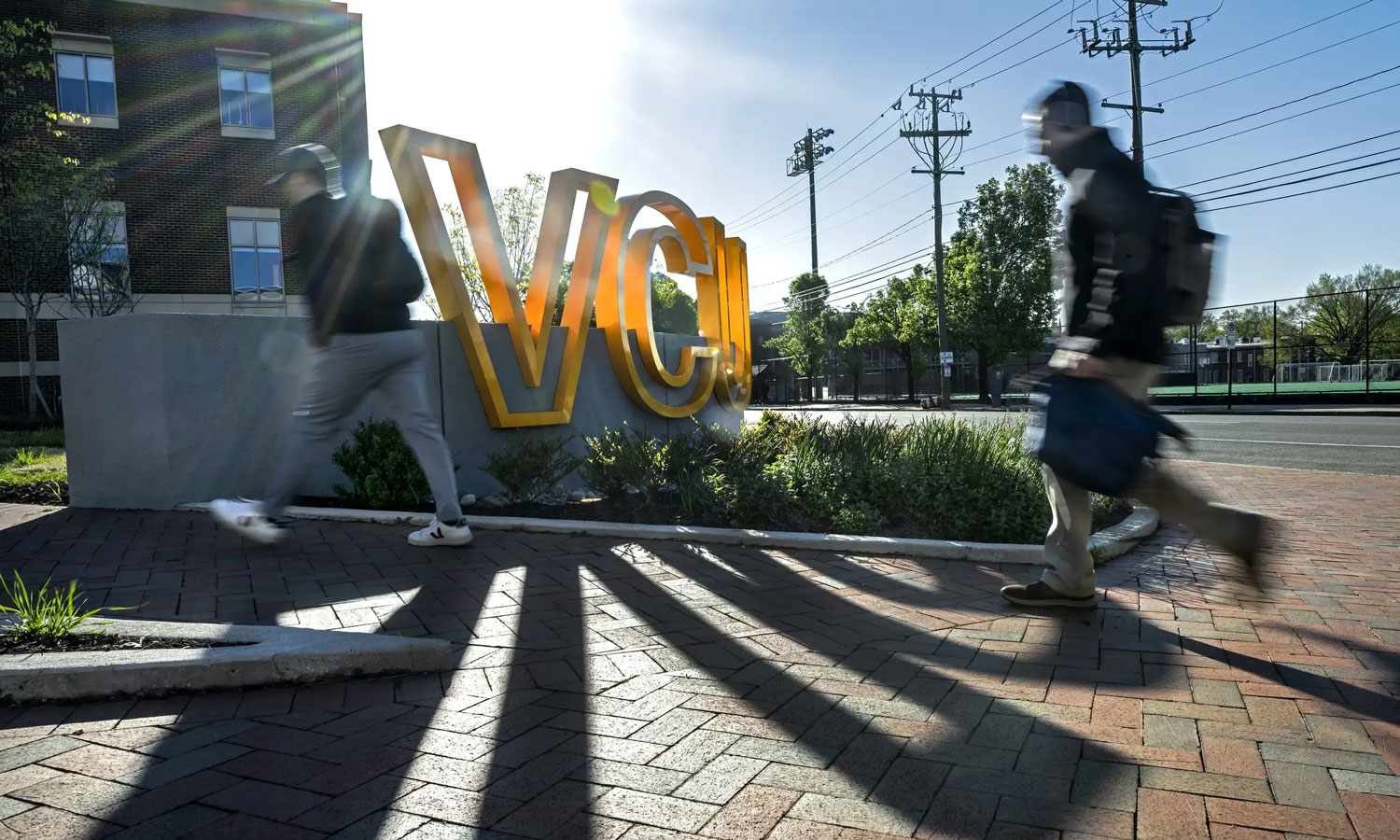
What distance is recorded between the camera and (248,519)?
4410mm

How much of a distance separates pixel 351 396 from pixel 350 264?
695mm

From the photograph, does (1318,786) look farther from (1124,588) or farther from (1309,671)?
(1124,588)

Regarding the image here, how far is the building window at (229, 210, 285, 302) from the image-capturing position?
856 inches

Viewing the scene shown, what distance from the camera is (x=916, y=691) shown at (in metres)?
2.85

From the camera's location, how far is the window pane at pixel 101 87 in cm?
2072

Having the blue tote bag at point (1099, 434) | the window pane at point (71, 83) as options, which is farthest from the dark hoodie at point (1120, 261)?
the window pane at point (71, 83)

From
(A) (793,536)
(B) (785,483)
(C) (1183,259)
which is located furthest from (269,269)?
(C) (1183,259)

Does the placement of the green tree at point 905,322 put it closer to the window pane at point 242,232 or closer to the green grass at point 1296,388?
the green grass at point 1296,388

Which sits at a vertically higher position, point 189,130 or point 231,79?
point 231,79

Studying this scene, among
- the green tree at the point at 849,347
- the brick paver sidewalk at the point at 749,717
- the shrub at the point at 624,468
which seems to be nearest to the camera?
the brick paver sidewalk at the point at 749,717

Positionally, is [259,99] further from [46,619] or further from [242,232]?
[46,619]

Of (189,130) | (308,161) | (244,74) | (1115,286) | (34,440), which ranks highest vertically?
(244,74)


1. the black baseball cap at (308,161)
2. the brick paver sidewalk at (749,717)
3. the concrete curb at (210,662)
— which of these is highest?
the black baseball cap at (308,161)

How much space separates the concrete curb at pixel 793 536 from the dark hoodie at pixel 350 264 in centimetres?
156
